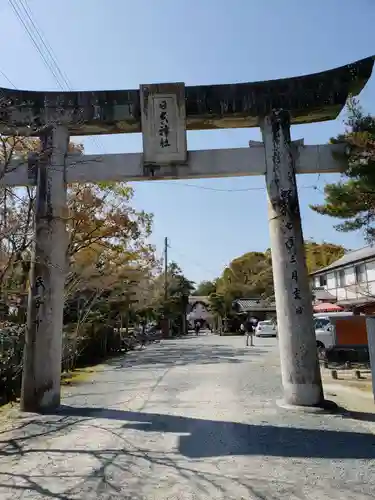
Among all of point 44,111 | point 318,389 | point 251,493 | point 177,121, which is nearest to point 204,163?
point 177,121

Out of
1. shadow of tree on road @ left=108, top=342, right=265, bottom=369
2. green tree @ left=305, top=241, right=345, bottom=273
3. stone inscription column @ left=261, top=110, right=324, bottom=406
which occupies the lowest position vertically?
shadow of tree on road @ left=108, top=342, right=265, bottom=369

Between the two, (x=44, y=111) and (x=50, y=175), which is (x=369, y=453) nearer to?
(x=50, y=175)

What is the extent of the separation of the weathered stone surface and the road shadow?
6345mm

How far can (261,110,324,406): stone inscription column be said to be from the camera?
785cm

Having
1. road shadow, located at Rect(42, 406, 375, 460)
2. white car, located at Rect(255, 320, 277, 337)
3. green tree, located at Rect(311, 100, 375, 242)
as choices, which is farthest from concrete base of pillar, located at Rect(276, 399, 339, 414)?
white car, located at Rect(255, 320, 277, 337)

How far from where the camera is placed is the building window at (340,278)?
2815 centimetres

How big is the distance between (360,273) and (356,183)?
19214mm

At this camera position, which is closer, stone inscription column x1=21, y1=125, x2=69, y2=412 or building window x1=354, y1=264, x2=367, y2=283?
stone inscription column x1=21, y1=125, x2=69, y2=412

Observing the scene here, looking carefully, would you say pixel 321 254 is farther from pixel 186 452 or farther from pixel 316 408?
pixel 186 452

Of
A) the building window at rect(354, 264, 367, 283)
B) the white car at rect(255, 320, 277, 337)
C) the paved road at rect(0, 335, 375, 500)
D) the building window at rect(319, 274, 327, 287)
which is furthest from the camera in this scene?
the white car at rect(255, 320, 277, 337)

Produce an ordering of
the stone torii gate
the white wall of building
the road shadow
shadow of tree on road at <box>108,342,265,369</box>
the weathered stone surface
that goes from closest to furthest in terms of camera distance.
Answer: the road shadow < the stone torii gate < the weathered stone surface < shadow of tree on road at <box>108,342,265,369</box> < the white wall of building

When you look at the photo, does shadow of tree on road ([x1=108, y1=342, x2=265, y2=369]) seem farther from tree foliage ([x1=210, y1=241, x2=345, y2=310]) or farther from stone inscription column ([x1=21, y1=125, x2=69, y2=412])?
tree foliage ([x1=210, y1=241, x2=345, y2=310])

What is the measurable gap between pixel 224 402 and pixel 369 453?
381 centimetres

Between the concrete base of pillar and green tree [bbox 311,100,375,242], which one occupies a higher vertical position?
green tree [bbox 311,100,375,242]
